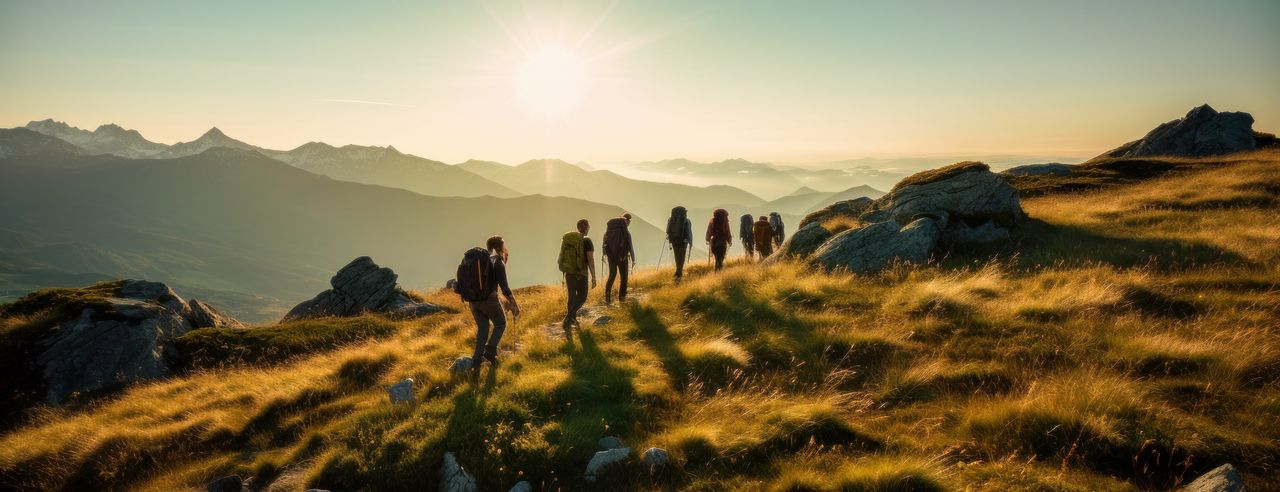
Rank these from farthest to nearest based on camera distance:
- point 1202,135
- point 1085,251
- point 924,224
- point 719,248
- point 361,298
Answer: point 1202,135 → point 361,298 → point 719,248 → point 924,224 → point 1085,251

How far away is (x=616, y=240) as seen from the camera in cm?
1535

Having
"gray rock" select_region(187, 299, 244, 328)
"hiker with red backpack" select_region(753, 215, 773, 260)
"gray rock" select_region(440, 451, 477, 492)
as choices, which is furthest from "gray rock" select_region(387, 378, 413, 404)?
"hiker with red backpack" select_region(753, 215, 773, 260)

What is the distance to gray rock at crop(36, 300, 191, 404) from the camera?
12922 millimetres

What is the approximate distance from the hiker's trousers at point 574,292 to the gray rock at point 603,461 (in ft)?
22.7

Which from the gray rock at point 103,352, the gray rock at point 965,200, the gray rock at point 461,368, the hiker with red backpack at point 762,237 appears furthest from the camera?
the hiker with red backpack at point 762,237

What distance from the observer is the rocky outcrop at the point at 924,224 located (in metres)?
14.7

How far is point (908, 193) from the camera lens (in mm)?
19516

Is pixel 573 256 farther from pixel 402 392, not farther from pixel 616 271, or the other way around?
pixel 402 392

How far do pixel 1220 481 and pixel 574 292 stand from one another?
1142cm

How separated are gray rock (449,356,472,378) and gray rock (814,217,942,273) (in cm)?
1057

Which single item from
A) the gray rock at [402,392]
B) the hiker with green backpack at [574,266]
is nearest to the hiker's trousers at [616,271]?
the hiker with green backpack at [574,266]

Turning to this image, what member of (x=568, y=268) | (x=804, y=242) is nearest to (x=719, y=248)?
(x=804, y=242)

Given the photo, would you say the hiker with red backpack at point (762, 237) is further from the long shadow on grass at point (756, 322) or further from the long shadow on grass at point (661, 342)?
the long shadow on grass at point (661, 342)

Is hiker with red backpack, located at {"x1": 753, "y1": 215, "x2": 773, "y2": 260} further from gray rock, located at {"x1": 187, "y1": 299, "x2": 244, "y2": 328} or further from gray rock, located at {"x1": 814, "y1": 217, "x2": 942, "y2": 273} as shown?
gray rock, located at {"x1": 187, "y1": 299, "x2": 244, "y2": 328}
